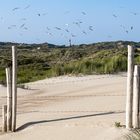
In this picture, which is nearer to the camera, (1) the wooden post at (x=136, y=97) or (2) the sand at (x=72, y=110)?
(1) the wooden post at (x=136, y=97)

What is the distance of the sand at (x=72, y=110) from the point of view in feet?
37.2

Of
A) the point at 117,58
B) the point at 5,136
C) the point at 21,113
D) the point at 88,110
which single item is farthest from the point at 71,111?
the point at 117,58

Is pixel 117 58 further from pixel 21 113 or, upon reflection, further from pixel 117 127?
pixel 117 127

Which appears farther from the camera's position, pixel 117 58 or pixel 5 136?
pixel 117 58

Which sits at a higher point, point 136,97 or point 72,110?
point 136,97

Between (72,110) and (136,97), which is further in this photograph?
(72,110)

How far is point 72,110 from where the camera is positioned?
1373 centimetres

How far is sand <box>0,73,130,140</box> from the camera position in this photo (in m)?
11.4

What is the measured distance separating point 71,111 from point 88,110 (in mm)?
390

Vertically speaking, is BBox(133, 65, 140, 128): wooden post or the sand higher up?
BBox(133, 65, 140, 128): wooden post

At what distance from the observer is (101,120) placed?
12.0m

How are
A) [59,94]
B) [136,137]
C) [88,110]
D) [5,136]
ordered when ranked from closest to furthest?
[136,137] → [5,136] → [88,110] → [59,94]

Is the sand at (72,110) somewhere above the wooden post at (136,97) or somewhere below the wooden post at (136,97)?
below

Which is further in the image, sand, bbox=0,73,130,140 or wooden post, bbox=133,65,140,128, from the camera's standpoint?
sand, bbox=0,73,130,140
